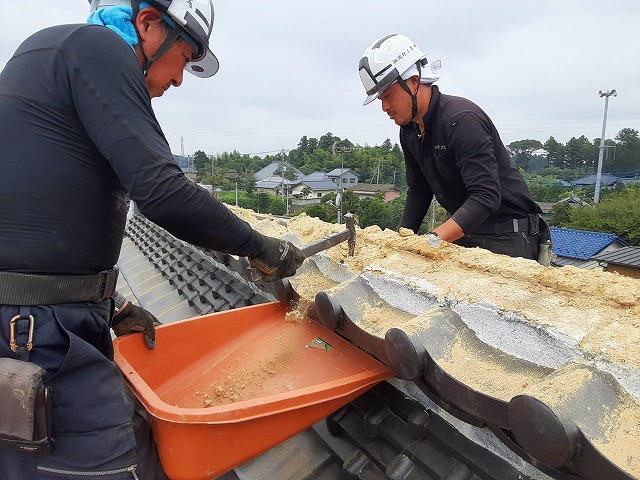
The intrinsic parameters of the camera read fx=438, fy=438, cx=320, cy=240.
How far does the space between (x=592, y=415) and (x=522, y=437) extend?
19 centimetres

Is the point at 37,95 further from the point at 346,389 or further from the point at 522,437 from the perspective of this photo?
the point at 522,437

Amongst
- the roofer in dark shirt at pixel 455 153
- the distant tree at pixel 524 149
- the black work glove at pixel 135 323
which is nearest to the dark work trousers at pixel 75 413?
the black work glove at pixel 135 323

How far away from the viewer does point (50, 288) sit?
166cm

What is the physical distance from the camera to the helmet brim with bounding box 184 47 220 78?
8.66 ft

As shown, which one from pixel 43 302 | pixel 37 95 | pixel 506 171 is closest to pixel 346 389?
pixel 43 302

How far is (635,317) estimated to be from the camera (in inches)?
59.7

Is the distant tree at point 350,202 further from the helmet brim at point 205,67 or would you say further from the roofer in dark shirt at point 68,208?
the roofer in dark shirt at point 68,208

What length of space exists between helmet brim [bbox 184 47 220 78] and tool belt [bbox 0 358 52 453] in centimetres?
188

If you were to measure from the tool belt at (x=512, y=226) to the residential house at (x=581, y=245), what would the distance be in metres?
29.9

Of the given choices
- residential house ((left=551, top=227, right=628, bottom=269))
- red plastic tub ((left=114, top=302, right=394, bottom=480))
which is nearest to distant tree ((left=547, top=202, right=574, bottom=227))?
residential house ((left=551, top=227, right=628, bottom=269))

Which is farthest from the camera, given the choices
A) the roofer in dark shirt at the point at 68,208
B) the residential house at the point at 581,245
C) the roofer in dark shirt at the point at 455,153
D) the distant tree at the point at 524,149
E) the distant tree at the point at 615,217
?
the distant tree at the point at 524,149

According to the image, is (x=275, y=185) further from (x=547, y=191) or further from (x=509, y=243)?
→ (x=509, y=243)

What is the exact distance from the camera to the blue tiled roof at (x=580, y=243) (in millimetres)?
31766

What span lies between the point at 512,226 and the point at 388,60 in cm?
187
